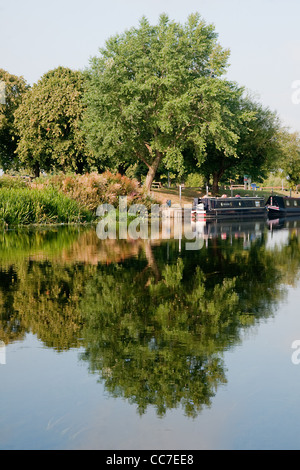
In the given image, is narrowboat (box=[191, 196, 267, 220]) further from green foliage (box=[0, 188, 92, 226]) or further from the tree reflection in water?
the tree reflection in water

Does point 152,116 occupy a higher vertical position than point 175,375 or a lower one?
higher

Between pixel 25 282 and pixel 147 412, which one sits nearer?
pixel 147 412

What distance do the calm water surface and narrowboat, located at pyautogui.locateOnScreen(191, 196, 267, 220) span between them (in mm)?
30122

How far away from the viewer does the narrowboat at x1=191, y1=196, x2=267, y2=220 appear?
4353cm

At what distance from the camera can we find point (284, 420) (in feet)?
14.9

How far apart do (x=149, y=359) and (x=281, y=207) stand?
49280 mm

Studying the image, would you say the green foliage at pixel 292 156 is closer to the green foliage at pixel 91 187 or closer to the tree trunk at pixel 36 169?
the tree trunk at pixel 36 169

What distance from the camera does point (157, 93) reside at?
5872 centimetres

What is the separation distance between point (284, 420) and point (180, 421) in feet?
2.61

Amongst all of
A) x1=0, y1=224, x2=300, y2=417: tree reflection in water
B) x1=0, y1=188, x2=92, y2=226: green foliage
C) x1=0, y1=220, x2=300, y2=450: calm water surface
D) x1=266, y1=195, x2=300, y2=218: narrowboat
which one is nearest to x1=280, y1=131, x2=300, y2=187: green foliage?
x1=266, y1=195, x2=300, y2=218: narrowboat

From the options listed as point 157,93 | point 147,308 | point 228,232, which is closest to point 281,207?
point 157,93
